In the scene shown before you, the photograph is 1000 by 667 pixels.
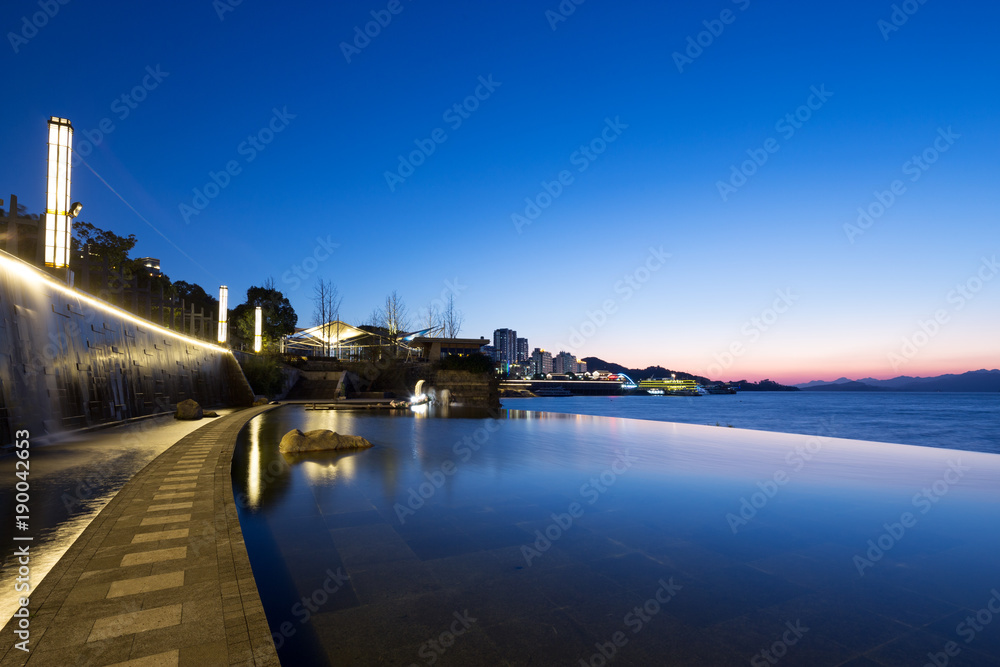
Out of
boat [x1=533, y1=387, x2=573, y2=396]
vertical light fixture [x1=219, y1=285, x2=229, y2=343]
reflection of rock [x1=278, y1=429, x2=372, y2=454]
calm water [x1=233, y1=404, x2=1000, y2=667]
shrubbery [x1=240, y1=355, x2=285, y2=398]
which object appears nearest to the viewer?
calm water [x1=233, y1=404, x2=1000, y2=667]

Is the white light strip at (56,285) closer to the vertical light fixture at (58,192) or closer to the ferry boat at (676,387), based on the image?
the vertical light fixture at (58,192)

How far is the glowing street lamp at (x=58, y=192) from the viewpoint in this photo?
1116 centimetres

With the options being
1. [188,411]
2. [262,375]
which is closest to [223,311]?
[262,375]

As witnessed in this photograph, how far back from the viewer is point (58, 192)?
11242mm

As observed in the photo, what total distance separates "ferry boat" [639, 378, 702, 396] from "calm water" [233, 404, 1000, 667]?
121 m

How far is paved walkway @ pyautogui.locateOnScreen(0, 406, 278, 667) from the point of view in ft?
8.07

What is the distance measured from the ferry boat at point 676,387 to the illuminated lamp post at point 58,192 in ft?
407

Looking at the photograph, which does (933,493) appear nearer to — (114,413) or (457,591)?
(457,591)

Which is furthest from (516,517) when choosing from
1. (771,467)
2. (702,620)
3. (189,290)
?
(189,290)

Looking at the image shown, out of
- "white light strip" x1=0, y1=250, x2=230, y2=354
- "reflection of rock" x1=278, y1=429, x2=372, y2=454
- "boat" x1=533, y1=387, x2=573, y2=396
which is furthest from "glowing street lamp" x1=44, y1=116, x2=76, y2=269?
"boat" x1=533, y1=387, x2=573, y2=396

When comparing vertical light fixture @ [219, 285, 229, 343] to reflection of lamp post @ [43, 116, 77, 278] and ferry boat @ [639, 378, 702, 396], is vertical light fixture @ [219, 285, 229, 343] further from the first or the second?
ferry boat @ [639, 378, 702, 396]

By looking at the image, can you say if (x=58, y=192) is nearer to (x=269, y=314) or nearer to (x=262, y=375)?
(x=262, y=375)

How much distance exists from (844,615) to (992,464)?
9.75m

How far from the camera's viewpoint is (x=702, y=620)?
3.19m
